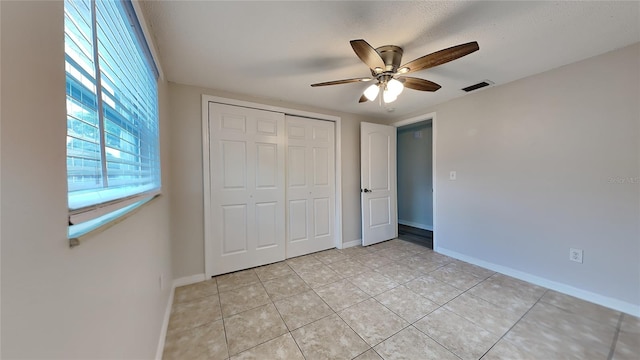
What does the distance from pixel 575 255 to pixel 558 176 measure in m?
0.73

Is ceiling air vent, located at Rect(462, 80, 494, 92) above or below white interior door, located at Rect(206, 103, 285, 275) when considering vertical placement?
above

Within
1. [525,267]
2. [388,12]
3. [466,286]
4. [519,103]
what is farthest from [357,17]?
[525,267]

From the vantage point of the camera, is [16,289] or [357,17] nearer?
[16,289]

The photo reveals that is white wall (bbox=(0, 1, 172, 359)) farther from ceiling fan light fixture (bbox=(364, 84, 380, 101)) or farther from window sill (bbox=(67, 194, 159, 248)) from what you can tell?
ceiling fan light fixture (bbox=(364, 84, 380, 101))

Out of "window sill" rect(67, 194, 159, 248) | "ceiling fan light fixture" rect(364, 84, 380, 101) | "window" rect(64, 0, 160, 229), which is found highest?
"ceiling fan light fixture" rect(364, 84, 380, 101)

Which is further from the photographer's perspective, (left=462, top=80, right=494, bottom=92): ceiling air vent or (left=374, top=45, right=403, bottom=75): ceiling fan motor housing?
(left=462, top=80, right=494, bottom=92): ceiling air vent

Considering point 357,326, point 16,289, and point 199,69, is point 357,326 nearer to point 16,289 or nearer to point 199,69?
point 16,289

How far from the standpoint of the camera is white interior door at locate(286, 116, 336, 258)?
2945 mm

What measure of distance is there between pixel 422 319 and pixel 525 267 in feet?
4.88

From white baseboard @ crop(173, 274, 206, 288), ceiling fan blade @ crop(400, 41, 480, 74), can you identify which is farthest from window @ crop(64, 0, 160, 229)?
ceiling fan blade @ crop(400, 41, 480, 74)

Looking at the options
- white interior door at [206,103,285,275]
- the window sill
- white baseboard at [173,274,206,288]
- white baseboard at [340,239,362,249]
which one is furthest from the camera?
white baseboard at [340,239,362,249]

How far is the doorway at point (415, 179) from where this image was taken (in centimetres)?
443

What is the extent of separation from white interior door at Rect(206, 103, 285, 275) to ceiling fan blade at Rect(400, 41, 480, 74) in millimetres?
1731

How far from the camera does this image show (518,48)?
1.73 metres
